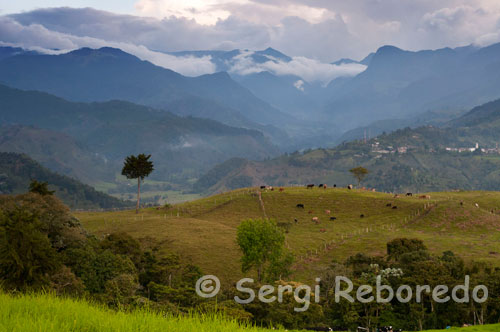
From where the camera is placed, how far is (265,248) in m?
67.7

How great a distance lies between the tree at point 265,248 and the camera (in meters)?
66.8

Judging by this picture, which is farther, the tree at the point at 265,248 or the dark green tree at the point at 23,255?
the tree at the point at 265,248

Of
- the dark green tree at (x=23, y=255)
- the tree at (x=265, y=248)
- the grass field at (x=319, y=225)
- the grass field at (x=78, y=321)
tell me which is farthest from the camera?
the grass field at (x=319, y=225)

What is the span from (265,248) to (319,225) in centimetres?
4970

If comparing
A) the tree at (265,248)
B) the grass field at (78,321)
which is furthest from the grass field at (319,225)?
the grass field at (78,321)

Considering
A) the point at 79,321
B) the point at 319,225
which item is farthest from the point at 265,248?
the point at 79,321

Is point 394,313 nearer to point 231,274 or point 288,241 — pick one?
point 231,274

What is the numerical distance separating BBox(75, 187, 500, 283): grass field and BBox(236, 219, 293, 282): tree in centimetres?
762

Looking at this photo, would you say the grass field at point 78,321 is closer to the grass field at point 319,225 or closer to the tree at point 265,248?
the tree at point 265,248

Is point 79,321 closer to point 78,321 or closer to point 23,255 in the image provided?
point 78,321

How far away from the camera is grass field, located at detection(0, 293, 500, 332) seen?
871 cm

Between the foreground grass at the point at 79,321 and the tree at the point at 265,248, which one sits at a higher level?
the foreground grass at the point at 79,321

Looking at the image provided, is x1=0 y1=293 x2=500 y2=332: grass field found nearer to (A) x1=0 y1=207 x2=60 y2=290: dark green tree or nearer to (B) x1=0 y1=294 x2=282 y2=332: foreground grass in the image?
(B) x1=0 y1=294 x2=282 y2=332: foreground grass

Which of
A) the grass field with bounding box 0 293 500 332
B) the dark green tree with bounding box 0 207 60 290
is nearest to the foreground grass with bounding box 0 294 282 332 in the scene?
the grass field with bounding box 0 293 500 332
